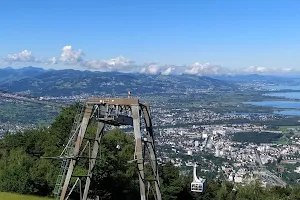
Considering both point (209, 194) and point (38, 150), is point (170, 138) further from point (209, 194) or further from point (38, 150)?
point (38, 150)

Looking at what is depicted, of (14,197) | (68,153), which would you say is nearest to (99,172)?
(14,197)

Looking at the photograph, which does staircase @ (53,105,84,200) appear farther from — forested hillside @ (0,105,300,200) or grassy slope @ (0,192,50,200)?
grassy slope @ (0,192,50,200)

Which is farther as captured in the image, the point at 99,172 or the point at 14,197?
the point at 99,172

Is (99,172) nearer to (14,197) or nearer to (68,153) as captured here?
(14,197)

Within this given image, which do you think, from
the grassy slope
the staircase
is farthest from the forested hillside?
the staircase

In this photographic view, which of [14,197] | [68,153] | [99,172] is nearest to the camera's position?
[68,153]

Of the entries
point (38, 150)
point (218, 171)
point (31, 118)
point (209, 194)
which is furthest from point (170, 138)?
point (38, 150)

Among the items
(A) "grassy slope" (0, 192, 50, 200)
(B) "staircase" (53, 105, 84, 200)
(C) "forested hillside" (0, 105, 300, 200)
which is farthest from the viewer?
(C) "forested hillside" (0, 105, 300, 200)

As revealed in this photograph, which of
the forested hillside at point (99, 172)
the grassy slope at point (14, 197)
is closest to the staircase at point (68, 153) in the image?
the forested hillside at point (99, 172)
